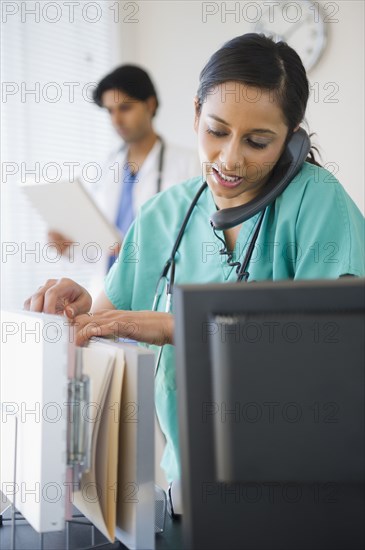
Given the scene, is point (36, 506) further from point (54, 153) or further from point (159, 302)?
point (54, 153)

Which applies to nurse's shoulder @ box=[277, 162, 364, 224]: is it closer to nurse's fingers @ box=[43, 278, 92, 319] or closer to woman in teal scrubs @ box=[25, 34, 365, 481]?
woman in teal scrubs @ box=[25, 34, 365, 481]

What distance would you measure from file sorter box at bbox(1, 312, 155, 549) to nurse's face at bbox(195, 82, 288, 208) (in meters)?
0.52

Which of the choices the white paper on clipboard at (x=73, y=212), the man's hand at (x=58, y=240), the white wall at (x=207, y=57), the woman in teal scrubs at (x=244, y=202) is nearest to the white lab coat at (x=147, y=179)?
the man's hand at (x=58, y=240)

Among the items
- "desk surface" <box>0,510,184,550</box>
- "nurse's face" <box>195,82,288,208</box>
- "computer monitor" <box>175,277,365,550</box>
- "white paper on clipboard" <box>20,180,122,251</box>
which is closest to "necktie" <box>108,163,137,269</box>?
"white paper on clipboard" <box>20,180,122,251</box>

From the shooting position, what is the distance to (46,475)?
2.61 ft

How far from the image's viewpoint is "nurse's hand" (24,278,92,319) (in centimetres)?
119

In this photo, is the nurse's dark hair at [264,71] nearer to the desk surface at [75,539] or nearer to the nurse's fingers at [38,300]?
the nurse's fingers at [38,300]

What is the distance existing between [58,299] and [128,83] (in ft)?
5.77

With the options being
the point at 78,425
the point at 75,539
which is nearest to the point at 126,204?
the point at 75,539

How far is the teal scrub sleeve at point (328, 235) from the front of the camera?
1136mm

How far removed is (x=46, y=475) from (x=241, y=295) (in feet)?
1.12

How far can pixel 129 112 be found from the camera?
9.34ft

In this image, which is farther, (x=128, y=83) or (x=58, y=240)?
(x=128, y=83)

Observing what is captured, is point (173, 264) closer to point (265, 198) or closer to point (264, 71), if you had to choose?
point (265, 198)
